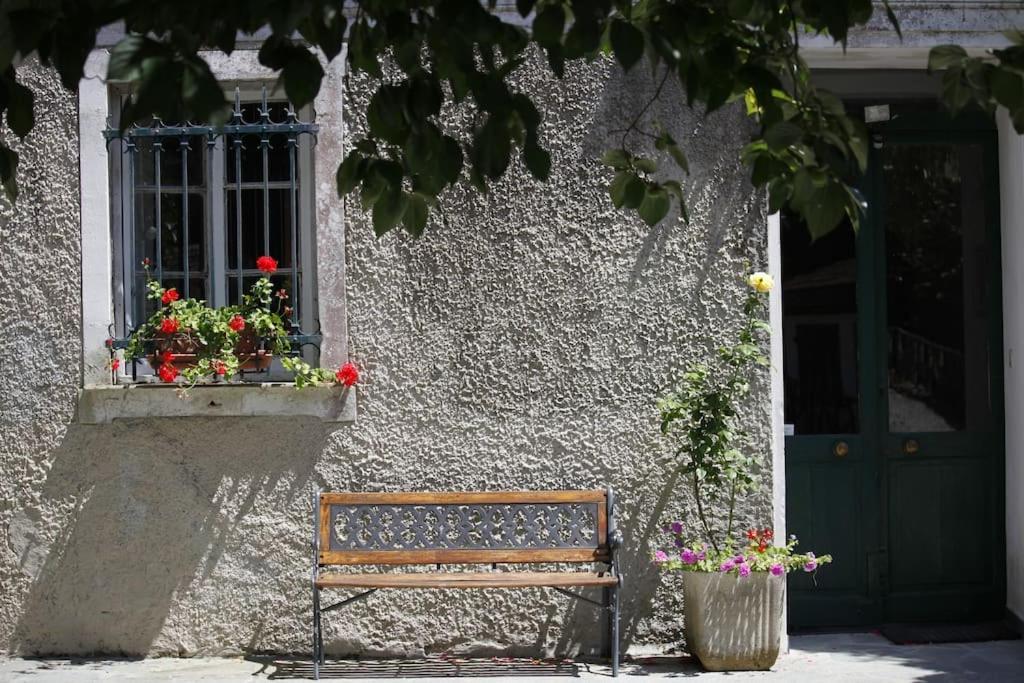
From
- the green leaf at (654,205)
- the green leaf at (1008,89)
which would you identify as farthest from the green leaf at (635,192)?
the green leaf at (1008,89)

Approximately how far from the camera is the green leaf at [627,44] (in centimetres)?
298

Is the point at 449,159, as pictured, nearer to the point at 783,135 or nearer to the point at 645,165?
the point at 645,165

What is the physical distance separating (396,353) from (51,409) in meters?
1.58

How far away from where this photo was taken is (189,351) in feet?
20.9

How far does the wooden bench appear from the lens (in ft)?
20.5

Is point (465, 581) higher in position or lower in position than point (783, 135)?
lower

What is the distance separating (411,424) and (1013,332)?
9.50 ft

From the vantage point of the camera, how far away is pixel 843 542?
22.3ft

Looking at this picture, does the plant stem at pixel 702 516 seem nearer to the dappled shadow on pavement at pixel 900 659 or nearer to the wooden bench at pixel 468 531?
the wooden bench at pixel 468 531

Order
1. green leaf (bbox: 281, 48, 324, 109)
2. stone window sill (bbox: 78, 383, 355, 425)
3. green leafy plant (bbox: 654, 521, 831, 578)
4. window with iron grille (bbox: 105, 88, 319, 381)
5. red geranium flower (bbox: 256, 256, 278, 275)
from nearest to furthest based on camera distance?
1. green leaf (bbox: 281, 48, 324, 109)
2. green leafy plant (bbox: 654, 521, 831, 578)
3. red geranium flower (bbox: 256, 256, 278, 275)
4. stone window sill (bbox: 78, 383, 355, 425)
5. window with iron grille (bbox: 105, 88, 319, 381)

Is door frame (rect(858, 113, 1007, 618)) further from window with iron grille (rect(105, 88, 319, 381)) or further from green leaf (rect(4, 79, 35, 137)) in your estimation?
green leaf (rect(4, 79, 35, 137))

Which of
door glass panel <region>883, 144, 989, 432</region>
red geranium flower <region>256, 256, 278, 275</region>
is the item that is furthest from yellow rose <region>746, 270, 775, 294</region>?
red geranium flower <region>256, 256, 278, 275</region>

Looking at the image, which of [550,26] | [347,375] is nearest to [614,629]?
[347,375]

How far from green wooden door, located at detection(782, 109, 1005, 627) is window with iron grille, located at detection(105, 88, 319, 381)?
2325 mm
